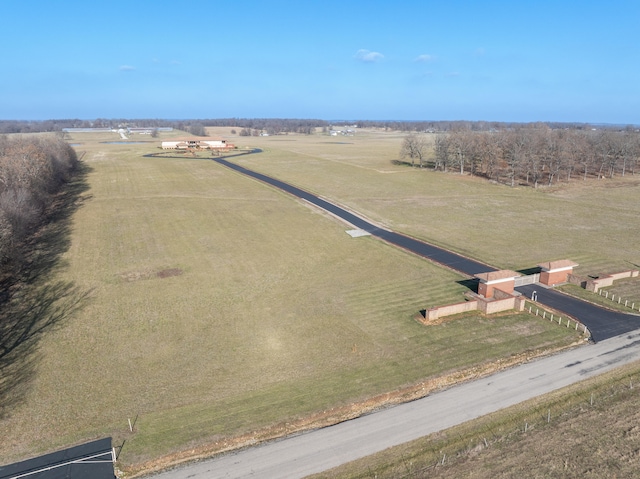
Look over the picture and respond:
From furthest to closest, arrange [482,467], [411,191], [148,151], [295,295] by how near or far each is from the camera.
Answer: [148,151] < [411,191] < [295,295] < [482,467]

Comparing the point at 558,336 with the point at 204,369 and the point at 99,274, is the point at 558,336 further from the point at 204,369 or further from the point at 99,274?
the point at 99,274

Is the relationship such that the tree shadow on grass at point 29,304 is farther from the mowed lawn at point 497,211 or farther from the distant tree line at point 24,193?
the mowed lawn at point 497,211

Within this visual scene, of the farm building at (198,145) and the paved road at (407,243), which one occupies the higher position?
the farm building at (198,145)

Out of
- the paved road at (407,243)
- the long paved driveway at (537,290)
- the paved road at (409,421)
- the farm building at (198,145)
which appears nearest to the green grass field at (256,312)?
the paved road at (409,421)

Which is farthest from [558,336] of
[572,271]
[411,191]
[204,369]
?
[411,191]

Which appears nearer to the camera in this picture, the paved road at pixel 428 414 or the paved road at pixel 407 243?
the paved road at pixel 428 414

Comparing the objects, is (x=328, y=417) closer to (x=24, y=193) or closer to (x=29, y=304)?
(x=29, y=304)

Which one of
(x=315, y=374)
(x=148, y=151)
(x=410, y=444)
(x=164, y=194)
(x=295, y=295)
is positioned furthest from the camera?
(x=148, y=151)
